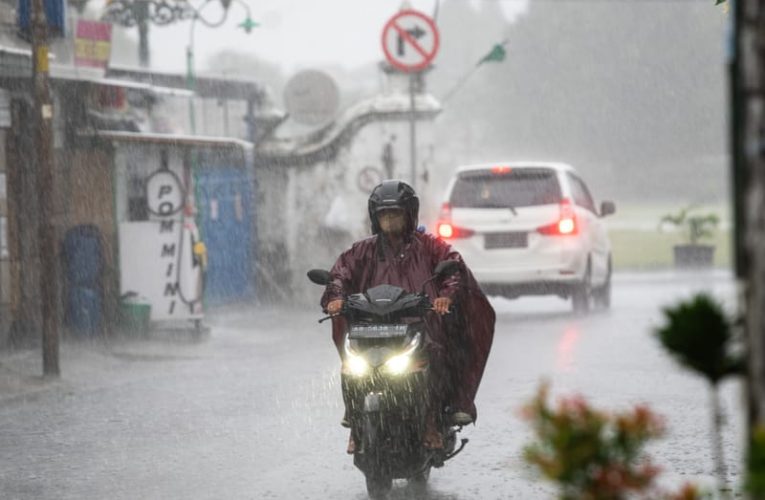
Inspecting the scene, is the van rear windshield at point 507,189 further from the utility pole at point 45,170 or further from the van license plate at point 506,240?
the utility pole at point 45,170

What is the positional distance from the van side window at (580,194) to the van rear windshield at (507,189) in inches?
20.0

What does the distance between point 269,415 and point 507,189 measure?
793cm

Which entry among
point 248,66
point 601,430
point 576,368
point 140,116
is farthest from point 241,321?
point 248,66

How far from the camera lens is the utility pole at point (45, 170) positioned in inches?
528

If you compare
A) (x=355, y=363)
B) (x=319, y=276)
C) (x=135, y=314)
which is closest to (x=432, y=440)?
(x=355, y=363)

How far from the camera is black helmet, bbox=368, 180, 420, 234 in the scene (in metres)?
7.86

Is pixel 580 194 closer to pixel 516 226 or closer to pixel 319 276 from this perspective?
pixel 516 226

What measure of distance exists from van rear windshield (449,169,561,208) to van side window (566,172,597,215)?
0.51 meters

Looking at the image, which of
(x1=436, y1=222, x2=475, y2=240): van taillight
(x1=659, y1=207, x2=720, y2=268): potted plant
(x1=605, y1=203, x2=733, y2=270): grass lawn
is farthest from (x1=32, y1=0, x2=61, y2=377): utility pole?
(x1=659, y1=207, x2=720, y2=268): potted plant

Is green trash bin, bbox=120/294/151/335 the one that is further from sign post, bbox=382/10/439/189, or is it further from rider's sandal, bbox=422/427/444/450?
rider's sandal, bbox=422/427/444/450

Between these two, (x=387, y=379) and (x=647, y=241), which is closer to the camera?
(x=387, y=379)

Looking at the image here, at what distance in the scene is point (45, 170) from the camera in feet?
44.3

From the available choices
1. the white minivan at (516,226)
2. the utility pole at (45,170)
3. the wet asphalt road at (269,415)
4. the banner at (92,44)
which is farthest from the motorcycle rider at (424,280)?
the banner at (92,44)

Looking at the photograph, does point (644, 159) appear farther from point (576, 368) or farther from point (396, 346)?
point (396, 346)
